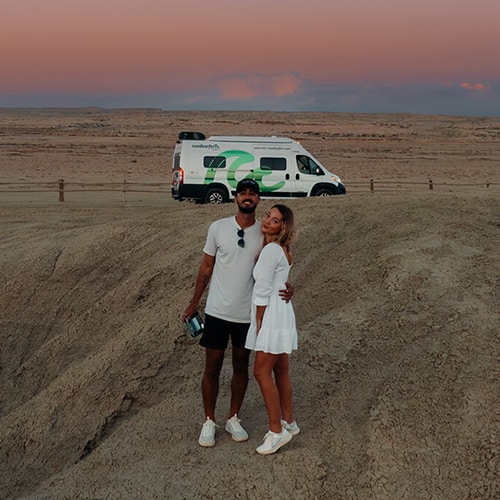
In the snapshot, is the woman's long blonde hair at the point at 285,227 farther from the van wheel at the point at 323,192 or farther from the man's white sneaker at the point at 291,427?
the van wheel at the point at 323,192

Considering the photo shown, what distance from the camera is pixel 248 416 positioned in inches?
235

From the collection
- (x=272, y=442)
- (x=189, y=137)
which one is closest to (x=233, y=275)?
(x=272, y=442)

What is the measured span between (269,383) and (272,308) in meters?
0.61

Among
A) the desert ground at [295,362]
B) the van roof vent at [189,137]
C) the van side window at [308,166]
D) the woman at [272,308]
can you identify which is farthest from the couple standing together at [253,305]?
the van roof vent at [189,137]

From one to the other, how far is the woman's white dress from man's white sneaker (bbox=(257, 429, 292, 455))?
0.73 m

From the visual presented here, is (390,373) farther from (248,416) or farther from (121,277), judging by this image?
(121,277)

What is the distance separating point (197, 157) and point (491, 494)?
50.1 feet

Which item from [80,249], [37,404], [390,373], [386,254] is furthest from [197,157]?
[390,373]

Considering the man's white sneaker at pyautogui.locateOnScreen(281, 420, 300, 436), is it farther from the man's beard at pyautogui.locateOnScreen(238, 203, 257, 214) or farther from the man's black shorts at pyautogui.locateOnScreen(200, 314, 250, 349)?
the man's beard at pyautogui.locateOnScreen(238, 203, 257, 214)

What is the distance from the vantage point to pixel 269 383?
5.07m

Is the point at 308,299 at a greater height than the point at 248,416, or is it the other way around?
the point at 308,299

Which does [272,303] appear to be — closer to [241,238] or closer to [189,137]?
[241,238]

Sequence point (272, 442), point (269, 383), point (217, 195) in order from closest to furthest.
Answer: point (269, 383) → point (272, 442) → point (217, 195)

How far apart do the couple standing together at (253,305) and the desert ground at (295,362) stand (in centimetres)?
38
